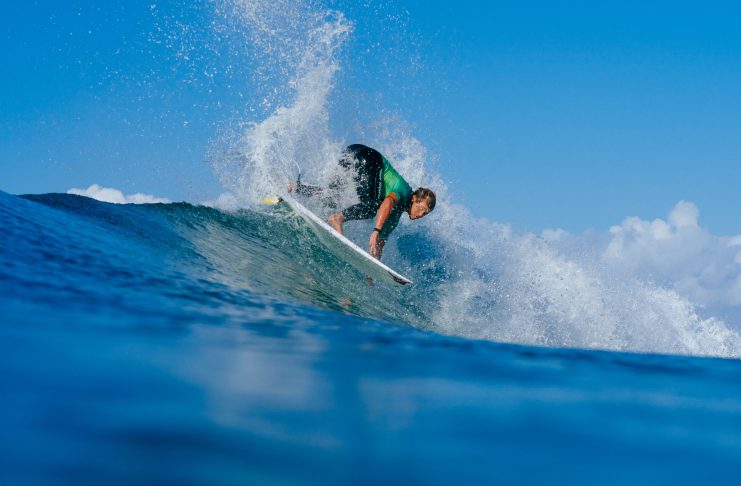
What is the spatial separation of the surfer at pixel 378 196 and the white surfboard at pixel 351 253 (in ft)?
0.72

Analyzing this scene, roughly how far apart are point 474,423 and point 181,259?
3.68 m

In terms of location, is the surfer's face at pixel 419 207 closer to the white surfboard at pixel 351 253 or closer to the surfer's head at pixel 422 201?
the surfer's head at pixel 422 201

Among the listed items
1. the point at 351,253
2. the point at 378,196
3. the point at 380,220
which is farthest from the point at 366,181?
the point at 351,253

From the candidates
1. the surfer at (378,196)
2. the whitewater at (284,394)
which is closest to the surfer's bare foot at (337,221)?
the surfer at (378,196)

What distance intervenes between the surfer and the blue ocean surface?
14.0 feet

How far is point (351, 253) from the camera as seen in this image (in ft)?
24.3

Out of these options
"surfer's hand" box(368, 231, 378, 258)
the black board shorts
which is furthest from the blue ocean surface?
the black board shorts

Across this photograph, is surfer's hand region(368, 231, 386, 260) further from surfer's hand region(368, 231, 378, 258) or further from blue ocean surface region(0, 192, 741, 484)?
blue ocean surface region(0, 192, 741, 484)

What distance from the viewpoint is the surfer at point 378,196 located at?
773cm

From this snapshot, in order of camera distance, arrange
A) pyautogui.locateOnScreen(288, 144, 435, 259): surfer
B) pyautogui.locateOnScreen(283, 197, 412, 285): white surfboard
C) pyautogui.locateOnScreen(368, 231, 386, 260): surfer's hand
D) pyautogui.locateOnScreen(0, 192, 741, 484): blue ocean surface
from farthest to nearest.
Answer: pyautogui.locateOnScreen(288, 144, 435, 259): surfer → pyautogui.locateOnScreen(368, 231, 386, 260): surfer's hand → pyautogui.locateOnScreen(283, 197, 412, 285): white surfboard → pyautogui.locateOnScreen(0, 192, 741, 484): blue ocean surface

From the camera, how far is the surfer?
7.73 metres

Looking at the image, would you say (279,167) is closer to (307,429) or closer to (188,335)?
(188,335)

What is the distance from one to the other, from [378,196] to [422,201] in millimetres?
680

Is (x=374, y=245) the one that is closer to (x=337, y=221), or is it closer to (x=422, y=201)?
(x=337, y=221)
